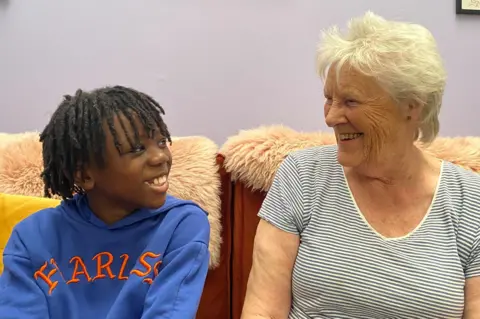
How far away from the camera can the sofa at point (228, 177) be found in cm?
146

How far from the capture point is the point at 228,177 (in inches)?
60.6

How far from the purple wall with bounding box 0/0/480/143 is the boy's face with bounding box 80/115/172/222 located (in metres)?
0.75

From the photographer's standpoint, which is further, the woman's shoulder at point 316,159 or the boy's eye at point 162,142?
the woman's shoulder at point 316,159

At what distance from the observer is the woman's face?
1124 millimetres

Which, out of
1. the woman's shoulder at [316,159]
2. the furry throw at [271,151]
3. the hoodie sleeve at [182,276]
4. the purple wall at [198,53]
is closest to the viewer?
the hoodie sleeve at [182,276]

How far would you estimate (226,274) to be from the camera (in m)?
1.54

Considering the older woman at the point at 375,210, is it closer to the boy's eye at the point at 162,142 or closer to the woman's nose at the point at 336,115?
the woman's nose at the point at 336,115

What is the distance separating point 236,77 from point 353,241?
784 mm


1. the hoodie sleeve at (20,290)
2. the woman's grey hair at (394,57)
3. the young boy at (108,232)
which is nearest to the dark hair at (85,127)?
the young boy at (108,232)

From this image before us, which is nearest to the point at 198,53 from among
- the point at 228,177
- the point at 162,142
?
the point at 228,177

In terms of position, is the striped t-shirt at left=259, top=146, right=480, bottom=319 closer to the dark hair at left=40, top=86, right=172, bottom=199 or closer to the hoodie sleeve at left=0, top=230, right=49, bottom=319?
the dark hair at left=40, top=86, right=172, bottom=199

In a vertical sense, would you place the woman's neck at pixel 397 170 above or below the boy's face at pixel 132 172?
below

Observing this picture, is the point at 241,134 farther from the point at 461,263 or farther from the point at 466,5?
the point at 466,5

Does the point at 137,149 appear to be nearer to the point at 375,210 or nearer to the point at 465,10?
the point at 375,210
